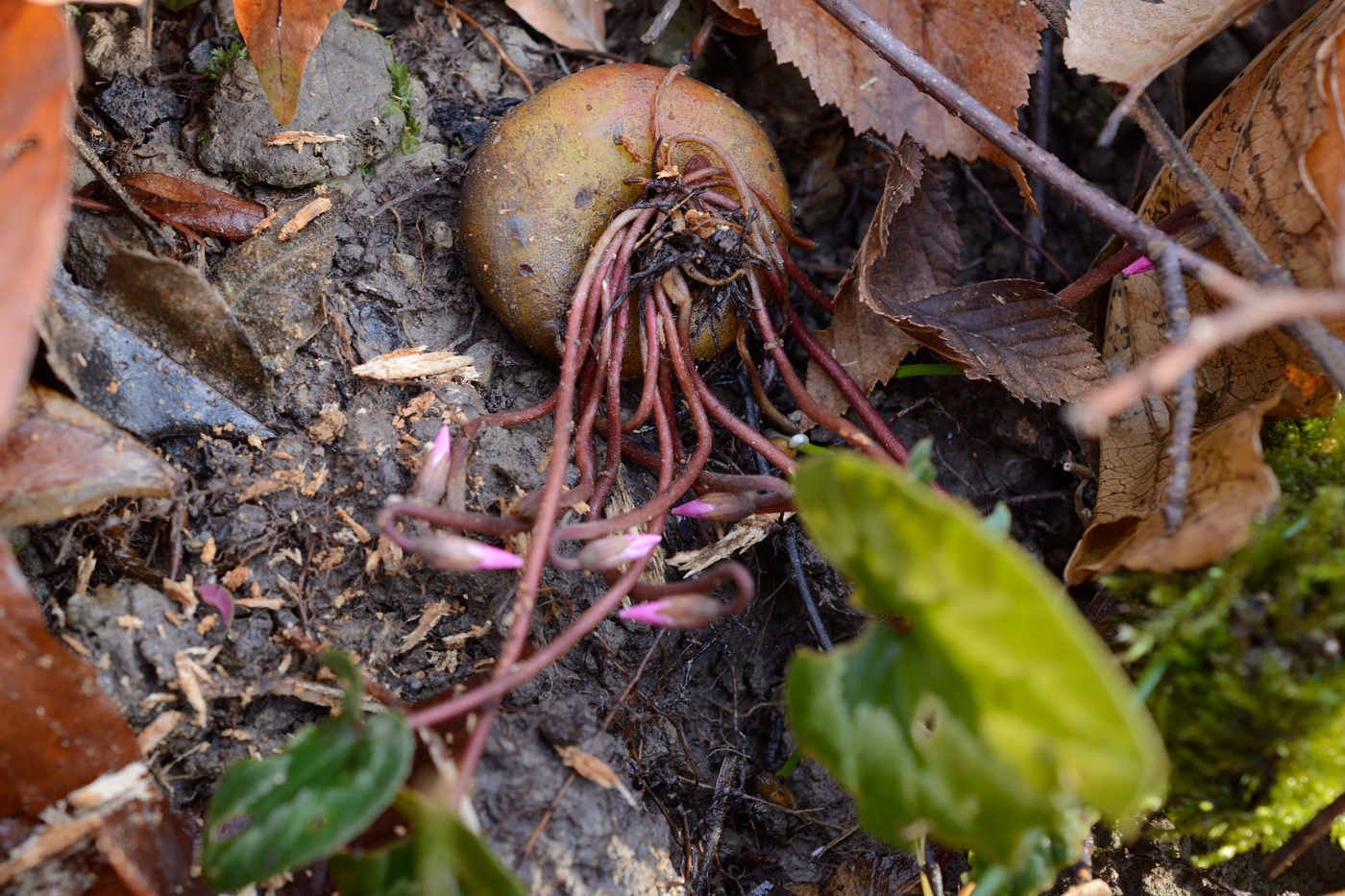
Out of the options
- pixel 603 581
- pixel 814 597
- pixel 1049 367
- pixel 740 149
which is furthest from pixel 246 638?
pixel 1049 367

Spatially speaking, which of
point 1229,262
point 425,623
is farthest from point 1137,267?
point 425,623

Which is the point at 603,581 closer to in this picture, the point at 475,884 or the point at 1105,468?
the point at 475,884

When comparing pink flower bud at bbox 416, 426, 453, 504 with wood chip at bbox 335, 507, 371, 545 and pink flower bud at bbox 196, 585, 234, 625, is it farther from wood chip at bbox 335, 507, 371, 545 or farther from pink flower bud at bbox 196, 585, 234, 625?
pink flower bud at bbox 196, 585, 234, 625

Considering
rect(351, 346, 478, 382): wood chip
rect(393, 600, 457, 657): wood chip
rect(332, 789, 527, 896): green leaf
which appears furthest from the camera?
rect(351, 346, 478, 382): wood chip

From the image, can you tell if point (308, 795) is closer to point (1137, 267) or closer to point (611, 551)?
point (611, 551)

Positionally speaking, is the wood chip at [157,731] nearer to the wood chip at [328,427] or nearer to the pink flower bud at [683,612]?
the wood chip at [328,427]

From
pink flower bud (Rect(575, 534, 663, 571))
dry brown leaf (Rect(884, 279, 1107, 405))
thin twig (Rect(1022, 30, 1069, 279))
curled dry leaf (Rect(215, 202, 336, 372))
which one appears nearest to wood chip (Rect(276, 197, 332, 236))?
curled dry leaf (Rect(215, 202, 336, 372))

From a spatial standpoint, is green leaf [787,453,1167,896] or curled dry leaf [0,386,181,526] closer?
green leaf [787,453,1167,896]
